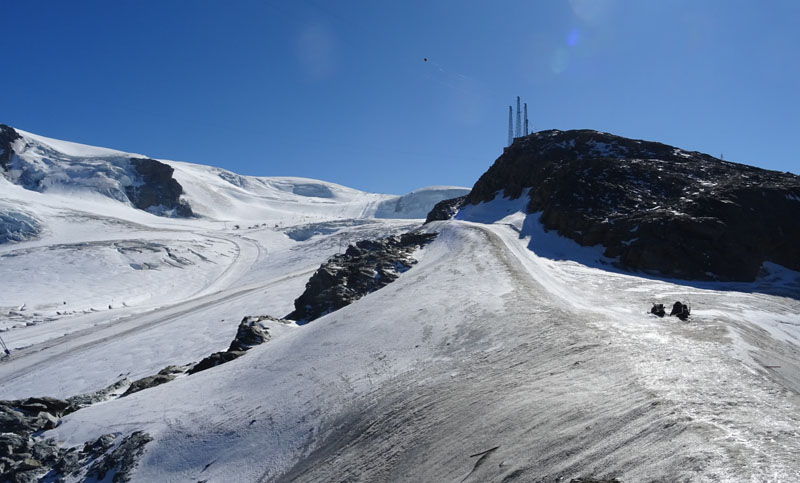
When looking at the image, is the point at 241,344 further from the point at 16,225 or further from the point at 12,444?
the point at 16,225

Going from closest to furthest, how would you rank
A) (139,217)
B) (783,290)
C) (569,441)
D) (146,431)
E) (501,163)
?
(569,441) < (146,431) < (783,290) < (501,163) < (139,217)

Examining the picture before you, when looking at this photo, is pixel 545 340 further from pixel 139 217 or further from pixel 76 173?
pixel 76 173

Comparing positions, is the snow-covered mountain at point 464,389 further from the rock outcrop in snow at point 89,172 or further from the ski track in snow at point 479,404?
the rock outcrop in snow at point 89,172

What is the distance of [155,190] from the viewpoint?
87125 millimetres

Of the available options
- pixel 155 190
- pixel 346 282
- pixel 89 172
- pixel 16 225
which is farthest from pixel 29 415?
pixel 89 172

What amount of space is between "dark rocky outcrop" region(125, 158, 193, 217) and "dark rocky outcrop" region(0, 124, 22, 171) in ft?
61.8

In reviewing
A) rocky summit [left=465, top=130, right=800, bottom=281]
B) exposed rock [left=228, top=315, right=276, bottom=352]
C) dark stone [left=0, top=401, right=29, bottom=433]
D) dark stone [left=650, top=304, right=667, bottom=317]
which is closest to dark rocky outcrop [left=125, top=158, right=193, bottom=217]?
rocky summit [left=465, top=130, right=800, bottom=281]

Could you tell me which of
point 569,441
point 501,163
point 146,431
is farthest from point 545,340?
point 501,163

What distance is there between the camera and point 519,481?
162 inches

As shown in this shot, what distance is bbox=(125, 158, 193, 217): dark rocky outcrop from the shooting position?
8562 cm

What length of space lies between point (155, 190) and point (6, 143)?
25323 mm

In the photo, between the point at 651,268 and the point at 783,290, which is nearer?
the point at 783,290

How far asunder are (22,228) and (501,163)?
183ft

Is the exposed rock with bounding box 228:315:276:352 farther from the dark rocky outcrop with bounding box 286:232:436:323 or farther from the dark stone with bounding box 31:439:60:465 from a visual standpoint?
the dark stone with bounding box 31:439:60:465
